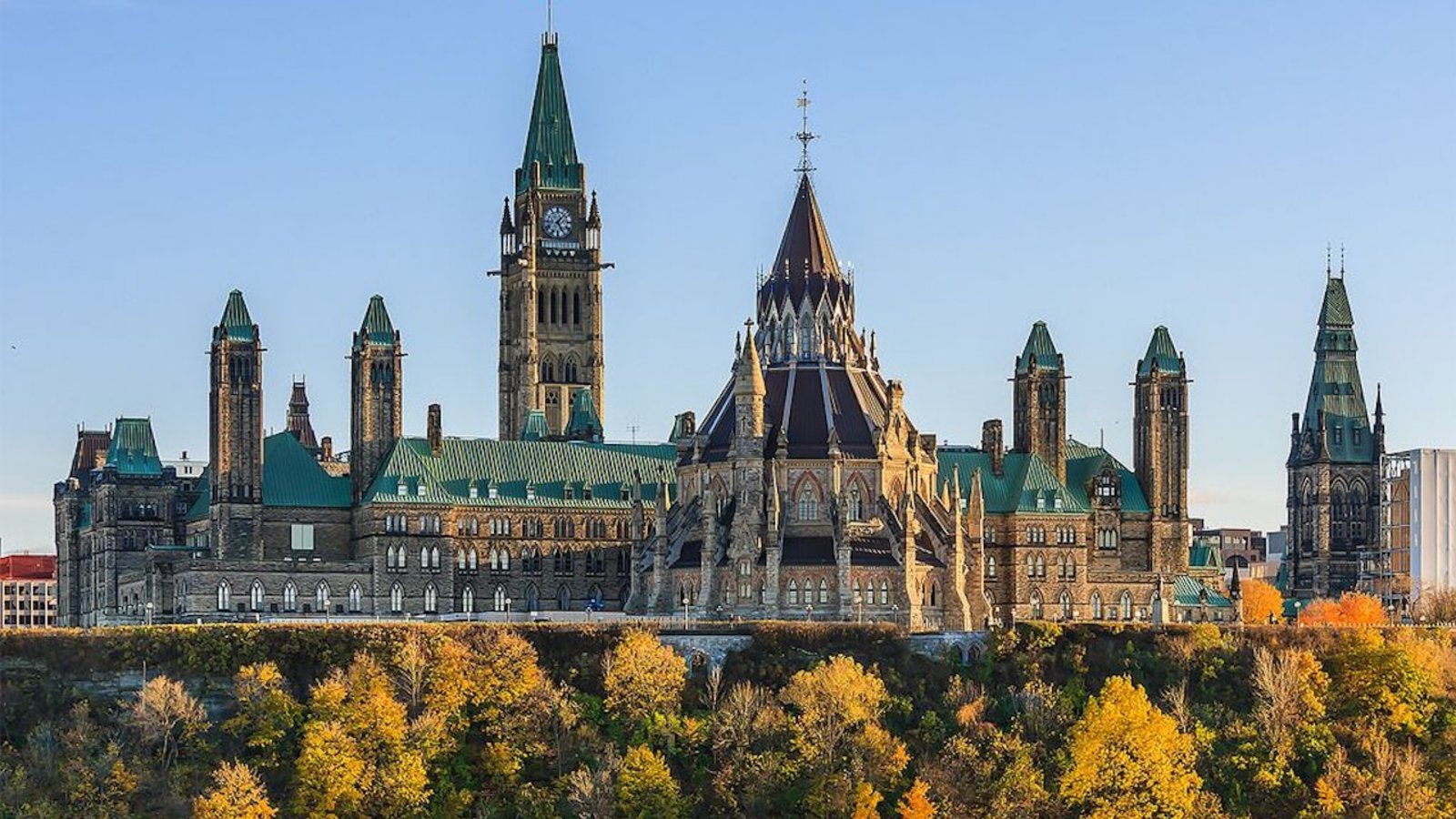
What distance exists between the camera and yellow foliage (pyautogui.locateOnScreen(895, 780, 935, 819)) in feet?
472

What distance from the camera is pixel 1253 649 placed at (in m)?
164

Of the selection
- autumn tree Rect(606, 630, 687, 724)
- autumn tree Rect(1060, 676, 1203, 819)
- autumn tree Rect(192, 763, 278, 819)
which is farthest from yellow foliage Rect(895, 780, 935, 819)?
autumn tree Rect(192, 763, 278, 819)

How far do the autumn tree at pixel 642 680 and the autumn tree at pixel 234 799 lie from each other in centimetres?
1947

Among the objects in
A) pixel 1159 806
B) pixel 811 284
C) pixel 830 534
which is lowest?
pixel 1159 806

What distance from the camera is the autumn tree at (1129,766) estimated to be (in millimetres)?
146000

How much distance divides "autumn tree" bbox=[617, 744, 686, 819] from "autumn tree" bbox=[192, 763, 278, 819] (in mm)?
15686

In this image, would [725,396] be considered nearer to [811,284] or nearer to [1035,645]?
[811,284]

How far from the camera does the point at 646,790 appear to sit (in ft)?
474

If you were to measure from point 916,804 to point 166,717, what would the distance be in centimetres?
3545

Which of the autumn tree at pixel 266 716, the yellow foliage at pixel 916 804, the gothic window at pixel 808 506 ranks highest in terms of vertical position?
the gothic window at pixel 808 506

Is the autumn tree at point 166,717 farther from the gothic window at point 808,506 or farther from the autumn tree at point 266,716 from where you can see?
the gothic window at point 808,506

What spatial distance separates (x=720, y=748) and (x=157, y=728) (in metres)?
26.5

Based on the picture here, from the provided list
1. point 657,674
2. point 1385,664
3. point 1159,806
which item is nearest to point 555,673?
point 657,674

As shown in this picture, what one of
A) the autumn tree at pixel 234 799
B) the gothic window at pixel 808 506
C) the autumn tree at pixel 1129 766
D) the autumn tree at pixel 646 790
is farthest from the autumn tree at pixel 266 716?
the gothic window at pixel 808 506
